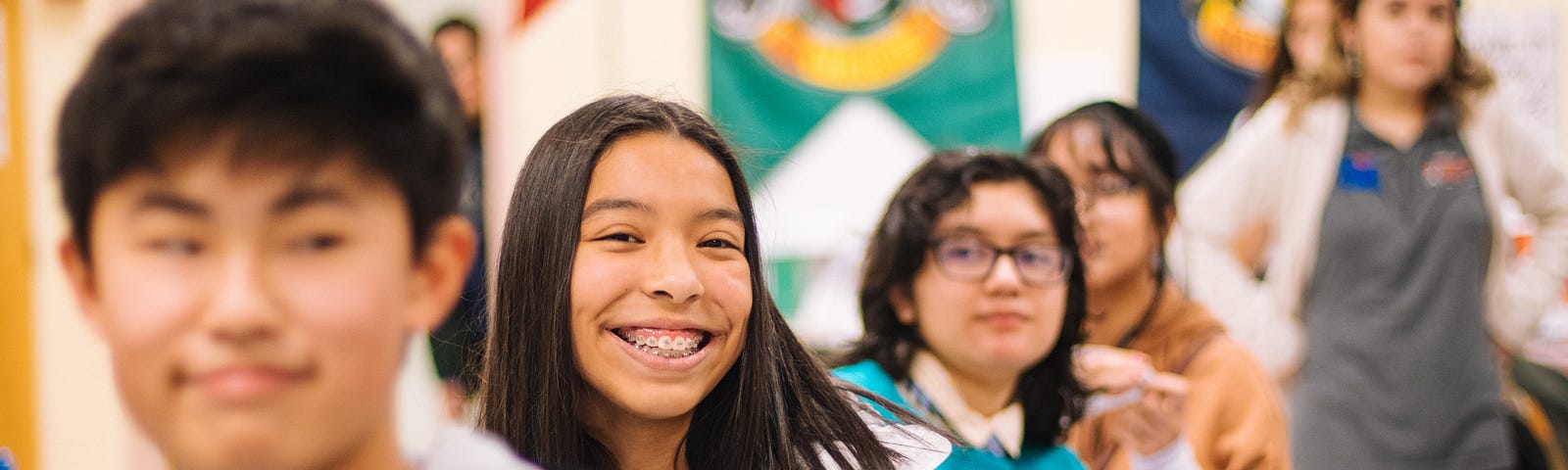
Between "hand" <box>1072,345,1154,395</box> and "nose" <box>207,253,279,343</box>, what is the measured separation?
1.59m

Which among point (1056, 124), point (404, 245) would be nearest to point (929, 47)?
point (1056, 124)

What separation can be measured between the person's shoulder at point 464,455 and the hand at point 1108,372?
1.38 metres

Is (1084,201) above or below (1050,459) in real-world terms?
above

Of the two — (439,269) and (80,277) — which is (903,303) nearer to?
(439,269)

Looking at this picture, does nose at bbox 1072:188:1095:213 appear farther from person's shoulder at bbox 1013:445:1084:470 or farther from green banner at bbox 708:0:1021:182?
green banner at bbox 708:0:1021:182

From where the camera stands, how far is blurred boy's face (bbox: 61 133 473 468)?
86cm

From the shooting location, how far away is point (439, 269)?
97cm

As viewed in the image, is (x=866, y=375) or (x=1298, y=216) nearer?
(x=866, y=375)

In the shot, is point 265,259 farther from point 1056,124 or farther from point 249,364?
point 1056,124

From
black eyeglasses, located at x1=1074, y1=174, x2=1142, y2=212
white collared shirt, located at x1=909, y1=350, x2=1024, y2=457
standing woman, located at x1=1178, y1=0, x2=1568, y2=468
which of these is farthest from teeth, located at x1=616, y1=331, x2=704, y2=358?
standing woman, located at x1=1178, y1=0, x2=1568, y2=468

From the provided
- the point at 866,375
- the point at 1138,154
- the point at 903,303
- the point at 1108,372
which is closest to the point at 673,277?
the point at 866,375

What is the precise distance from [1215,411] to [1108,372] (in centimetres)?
30

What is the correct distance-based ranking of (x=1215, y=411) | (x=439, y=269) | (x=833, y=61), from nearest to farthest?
(x=439, y=269) < (x=1215, y=411) < (x=833, y=61)

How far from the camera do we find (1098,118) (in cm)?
276
